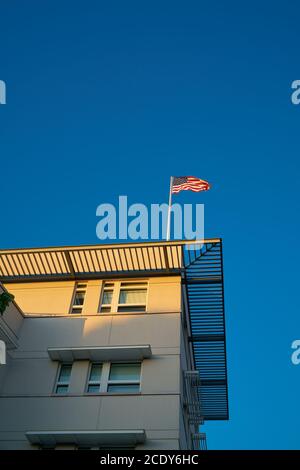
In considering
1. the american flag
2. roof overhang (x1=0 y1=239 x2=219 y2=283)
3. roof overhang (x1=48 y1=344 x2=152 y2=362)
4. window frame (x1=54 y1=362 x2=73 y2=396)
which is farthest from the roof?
the american flag

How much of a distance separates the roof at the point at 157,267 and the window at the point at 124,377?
3787 millimetres

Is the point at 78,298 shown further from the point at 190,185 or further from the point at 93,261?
the point at 190,185

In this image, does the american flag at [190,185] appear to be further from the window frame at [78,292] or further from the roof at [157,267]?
the window frame at [78,292]

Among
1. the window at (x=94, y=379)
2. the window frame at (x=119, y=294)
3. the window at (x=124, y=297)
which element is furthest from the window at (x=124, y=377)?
the window at (x=124, y=297)

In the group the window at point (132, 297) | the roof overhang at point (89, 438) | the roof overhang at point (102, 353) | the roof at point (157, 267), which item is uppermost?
the roof at point (157, 267)

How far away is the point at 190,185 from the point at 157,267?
466 centimetres

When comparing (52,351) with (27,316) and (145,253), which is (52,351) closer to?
(27,316)

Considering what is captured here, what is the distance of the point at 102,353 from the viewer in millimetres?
16250

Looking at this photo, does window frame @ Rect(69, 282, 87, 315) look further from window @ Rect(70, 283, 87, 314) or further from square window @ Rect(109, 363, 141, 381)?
square window @ Rect(109, 363, 141, 381)

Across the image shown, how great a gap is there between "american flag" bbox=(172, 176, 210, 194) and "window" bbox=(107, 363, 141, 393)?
810 cm

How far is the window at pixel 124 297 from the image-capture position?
59.7 feet

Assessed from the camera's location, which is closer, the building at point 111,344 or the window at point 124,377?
the building at point 111,344

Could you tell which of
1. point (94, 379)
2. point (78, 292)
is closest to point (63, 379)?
point (94, 379)

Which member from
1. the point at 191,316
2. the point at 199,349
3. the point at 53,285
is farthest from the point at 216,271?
the point at 53,285
